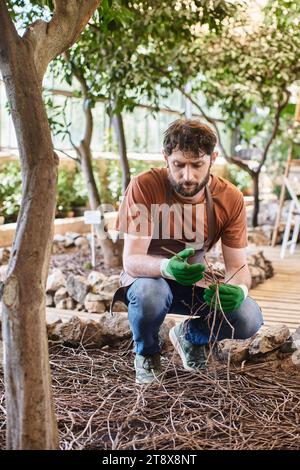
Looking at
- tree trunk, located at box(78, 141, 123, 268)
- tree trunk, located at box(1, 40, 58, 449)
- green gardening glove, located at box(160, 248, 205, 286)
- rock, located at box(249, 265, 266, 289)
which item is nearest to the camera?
tree trunk, located at box(1, 40, 58, 449)

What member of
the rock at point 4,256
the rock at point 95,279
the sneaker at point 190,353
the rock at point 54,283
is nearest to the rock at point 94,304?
the rock at point 95,279

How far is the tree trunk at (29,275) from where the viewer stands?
1.77m

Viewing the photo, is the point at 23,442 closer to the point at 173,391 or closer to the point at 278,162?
the point at 173,391

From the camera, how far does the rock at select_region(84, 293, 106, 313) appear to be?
4.21 m

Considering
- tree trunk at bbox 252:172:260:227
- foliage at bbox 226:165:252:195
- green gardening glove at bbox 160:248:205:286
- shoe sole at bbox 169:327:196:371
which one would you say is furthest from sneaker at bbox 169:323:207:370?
foliage at bbox 226:165:252:195

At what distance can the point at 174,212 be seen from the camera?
106 inches

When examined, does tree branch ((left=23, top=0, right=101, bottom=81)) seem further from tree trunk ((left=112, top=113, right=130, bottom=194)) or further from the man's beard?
tree trunk ((left=112, top=113, right=130, bottom=194))

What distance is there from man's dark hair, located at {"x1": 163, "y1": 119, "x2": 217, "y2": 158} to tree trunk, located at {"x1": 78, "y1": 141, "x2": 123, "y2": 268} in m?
2.93

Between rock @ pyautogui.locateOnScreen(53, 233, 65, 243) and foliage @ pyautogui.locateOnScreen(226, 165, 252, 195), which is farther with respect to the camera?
foliage @ pyautogui.locateOnScreen(226, 165, 252, 195)

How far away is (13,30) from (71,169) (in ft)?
22.9

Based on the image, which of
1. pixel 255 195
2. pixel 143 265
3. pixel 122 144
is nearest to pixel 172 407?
pixel 143 265

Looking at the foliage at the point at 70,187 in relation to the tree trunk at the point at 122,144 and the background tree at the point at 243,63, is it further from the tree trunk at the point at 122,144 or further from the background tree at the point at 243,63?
the tree trunk at the point at 122,144

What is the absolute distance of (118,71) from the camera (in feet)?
16.9

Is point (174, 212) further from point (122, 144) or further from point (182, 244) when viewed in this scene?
point (122, 144)
